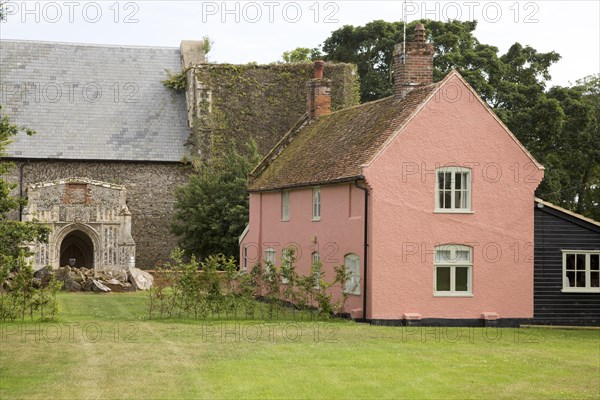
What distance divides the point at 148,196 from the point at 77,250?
4518 mm

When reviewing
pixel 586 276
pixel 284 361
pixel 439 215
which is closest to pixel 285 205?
pixel 439 215

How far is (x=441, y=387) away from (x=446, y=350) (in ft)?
16.2

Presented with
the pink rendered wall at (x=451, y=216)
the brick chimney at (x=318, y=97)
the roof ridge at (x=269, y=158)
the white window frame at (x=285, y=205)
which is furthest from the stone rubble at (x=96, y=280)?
the pink rendered wall at (x=451, y=216)

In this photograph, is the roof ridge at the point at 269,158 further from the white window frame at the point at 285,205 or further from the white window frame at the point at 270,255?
the white window frame at the point at 285,205

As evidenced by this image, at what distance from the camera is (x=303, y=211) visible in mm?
34812

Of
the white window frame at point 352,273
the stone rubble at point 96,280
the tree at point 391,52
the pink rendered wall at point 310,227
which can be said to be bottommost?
the stone rubble at point 96,280

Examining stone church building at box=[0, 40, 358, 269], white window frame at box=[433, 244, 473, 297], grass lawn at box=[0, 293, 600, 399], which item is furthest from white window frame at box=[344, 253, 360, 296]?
stone church building at box=[0, 40, 358, 269]

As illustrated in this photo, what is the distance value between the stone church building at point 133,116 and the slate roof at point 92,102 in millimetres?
54

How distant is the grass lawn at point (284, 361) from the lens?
16578 millimetres

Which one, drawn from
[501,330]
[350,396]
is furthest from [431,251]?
[350,396]

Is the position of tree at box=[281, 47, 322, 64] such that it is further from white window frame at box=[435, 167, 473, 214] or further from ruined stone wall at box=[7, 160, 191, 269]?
white window frame at box=[435, 167, 473, 214]

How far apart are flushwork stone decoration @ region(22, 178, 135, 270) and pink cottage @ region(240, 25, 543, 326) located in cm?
1798

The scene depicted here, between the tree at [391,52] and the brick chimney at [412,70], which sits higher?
the tree at [391,52]

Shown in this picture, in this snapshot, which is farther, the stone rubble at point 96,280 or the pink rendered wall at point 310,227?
the stone rubble at point 96,280
